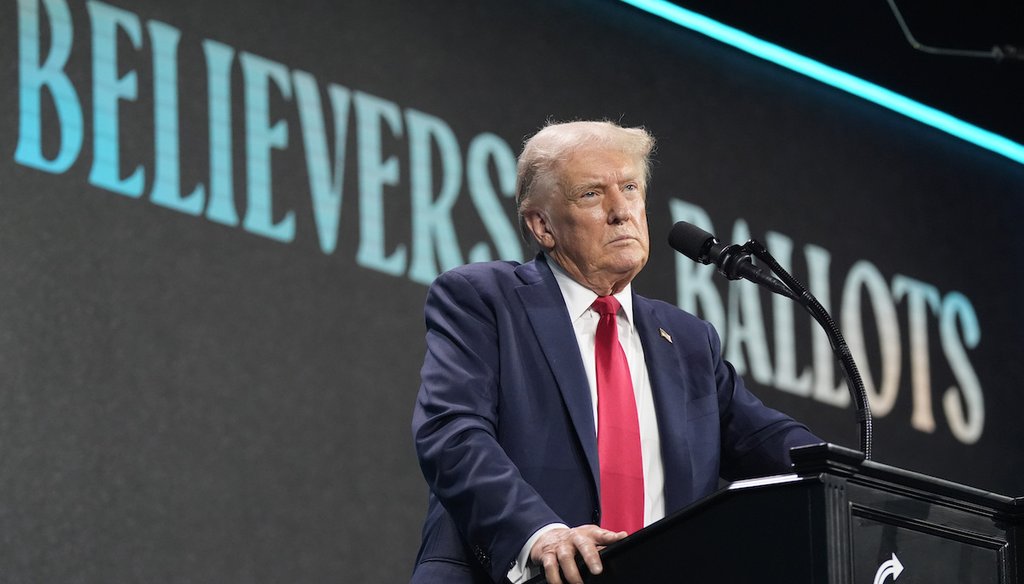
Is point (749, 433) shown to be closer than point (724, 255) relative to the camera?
No

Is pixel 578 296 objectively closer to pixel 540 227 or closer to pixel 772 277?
pixel 540 227

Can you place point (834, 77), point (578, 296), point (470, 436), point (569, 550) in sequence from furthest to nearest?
point (834, 77) < point (578, 296) < point (470, 436) < point (569, 550)

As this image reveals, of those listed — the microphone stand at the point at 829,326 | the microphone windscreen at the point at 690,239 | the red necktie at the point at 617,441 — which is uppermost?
the microphone windscreen at the point at 690,239

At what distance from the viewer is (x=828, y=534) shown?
5.49 ft

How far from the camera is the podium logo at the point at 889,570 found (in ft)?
5.64

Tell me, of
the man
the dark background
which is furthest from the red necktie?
the dark background

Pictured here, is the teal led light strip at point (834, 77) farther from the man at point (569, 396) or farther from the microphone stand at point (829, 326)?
the microphone stand at point (829, 326)

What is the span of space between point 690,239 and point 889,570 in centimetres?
78

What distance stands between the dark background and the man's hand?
1.76 metres

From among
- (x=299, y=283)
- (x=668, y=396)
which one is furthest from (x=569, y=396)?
(x=299, y=283)

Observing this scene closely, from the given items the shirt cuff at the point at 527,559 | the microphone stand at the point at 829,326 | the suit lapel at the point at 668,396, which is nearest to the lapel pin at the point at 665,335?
the suit lapel at the point at 668,396

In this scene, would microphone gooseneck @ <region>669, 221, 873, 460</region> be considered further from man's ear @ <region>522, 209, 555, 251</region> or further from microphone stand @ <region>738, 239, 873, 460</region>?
man's ear @ <region>522, 209, 555, 251</region>

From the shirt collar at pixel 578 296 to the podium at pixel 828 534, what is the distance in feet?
2.11

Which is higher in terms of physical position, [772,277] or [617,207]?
[617,207]
